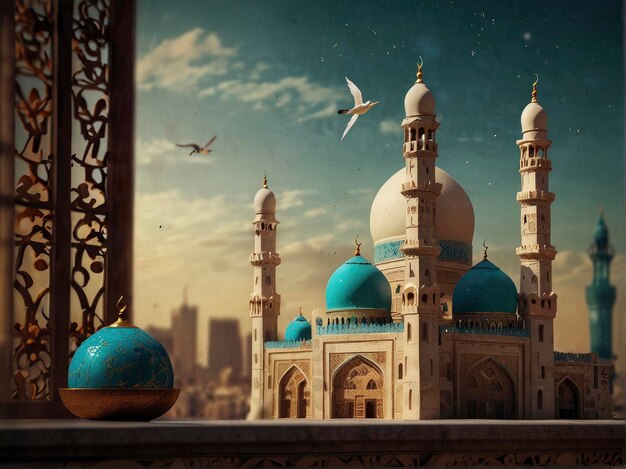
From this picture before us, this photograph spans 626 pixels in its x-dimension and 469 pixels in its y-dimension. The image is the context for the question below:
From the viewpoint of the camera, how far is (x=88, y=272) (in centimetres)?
838

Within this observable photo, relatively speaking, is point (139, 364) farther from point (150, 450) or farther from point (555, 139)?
point (555, 139)

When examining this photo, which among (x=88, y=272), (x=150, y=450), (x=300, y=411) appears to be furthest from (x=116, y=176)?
(x=300, y=411)

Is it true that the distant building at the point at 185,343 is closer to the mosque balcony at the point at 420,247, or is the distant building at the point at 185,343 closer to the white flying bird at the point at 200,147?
the white flying bird at the point at 200,147

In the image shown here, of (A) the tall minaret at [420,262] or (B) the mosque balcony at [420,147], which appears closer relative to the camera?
(A) the tall minaret at [420,262]

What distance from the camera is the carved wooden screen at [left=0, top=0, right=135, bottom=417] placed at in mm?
7934

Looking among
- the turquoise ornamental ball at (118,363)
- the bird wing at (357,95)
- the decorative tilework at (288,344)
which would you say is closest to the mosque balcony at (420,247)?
the decorative tilework at (288,344)

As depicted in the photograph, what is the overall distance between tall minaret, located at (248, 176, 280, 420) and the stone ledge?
51.1 feet

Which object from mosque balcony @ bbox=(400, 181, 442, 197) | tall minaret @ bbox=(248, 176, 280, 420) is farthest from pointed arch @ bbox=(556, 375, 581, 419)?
tall minaret @ bbox=(248, 176, 280, 420)

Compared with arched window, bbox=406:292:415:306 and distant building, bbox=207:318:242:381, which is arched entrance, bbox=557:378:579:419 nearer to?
→ arched window, bbox=406:292:415:306

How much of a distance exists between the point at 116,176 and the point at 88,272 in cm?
79

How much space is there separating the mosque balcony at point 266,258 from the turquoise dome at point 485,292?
396 cm

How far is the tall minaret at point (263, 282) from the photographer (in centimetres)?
2427

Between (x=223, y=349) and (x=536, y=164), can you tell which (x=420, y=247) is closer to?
(x=536, y=164)

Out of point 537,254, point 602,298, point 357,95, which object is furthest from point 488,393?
point 602,298
